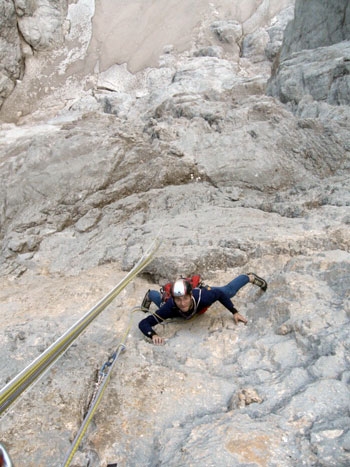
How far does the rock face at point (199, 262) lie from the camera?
2.46 m

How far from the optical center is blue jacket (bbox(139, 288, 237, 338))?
3838 millimetres

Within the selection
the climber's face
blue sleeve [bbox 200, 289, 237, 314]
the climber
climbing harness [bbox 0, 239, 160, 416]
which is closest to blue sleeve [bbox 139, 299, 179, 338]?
the climber

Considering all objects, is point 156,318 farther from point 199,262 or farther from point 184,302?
point 199,262

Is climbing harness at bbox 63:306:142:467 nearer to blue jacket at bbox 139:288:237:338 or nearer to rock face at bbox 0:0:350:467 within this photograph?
rock face at bbox 0:0:350:467

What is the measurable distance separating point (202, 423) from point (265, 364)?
826 millimetres

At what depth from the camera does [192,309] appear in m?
3.86

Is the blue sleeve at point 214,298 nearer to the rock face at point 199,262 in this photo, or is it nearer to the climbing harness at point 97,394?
the rock face at point 199,262

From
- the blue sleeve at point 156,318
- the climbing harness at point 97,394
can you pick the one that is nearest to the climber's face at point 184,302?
the blue sleeve at point 156,318

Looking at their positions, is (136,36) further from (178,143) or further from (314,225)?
(314,225)

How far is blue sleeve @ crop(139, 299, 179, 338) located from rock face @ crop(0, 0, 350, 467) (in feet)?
0.59

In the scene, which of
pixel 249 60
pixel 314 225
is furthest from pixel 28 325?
pixel 249 60

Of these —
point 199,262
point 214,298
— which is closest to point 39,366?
point 214,298

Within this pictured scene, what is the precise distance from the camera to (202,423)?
100 inches

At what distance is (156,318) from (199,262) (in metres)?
1.64
